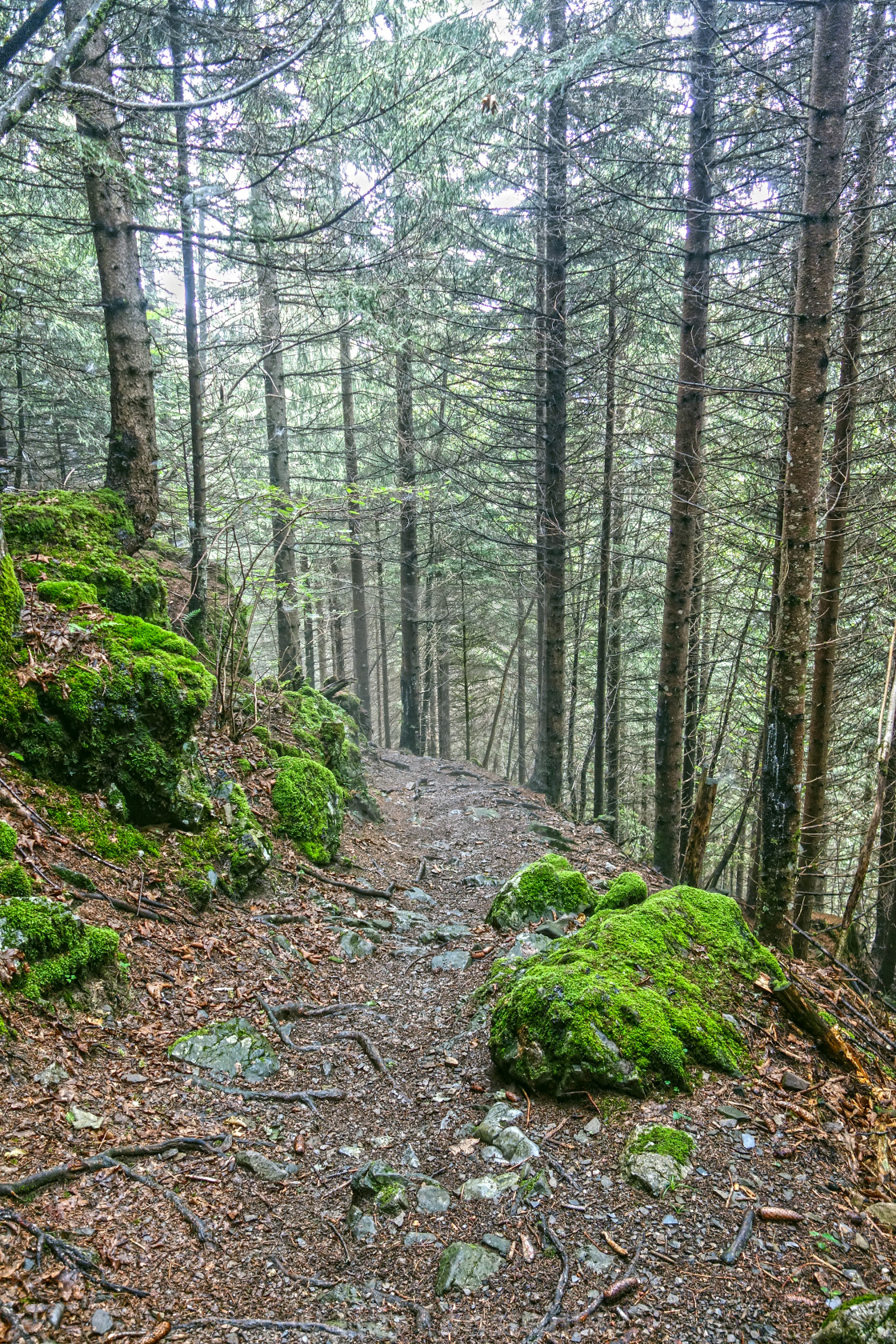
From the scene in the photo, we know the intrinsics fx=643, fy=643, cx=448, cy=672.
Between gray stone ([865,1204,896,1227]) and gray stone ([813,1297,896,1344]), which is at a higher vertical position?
gray stone ([813,1297,896,1344])

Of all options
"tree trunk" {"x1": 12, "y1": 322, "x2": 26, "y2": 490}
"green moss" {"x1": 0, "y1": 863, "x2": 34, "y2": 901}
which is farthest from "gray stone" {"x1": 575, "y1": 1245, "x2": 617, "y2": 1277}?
"tree trunk" {"x1": 12, "y1": 322, "x2": 26, "y2": 490}

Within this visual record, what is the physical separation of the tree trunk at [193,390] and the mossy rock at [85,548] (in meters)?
0.78

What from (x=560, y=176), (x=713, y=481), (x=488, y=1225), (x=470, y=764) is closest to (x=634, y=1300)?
(x=488, y=1225)

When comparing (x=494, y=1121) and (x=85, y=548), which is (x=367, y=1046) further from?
(x=85, y=548)

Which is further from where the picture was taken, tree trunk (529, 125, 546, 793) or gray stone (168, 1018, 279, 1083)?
tree trunk (529, 125, 546, 793)

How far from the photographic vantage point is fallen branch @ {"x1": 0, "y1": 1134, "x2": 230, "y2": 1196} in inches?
91.7

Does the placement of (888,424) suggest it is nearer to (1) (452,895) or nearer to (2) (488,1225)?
(1) (452,895)

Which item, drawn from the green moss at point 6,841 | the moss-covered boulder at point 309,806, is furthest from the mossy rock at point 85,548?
the green moss at point 6,841

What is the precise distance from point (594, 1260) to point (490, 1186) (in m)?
0.63

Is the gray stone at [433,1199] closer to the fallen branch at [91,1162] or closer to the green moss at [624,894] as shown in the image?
the fallen branch at [91,1162]

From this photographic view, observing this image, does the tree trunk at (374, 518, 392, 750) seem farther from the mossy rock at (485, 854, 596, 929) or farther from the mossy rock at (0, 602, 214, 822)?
the mossy rock at (485, 854, 596, 929)

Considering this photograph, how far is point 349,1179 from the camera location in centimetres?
315

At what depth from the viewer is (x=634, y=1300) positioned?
2.39 metres

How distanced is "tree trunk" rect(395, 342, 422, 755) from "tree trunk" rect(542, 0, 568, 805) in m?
3.16
